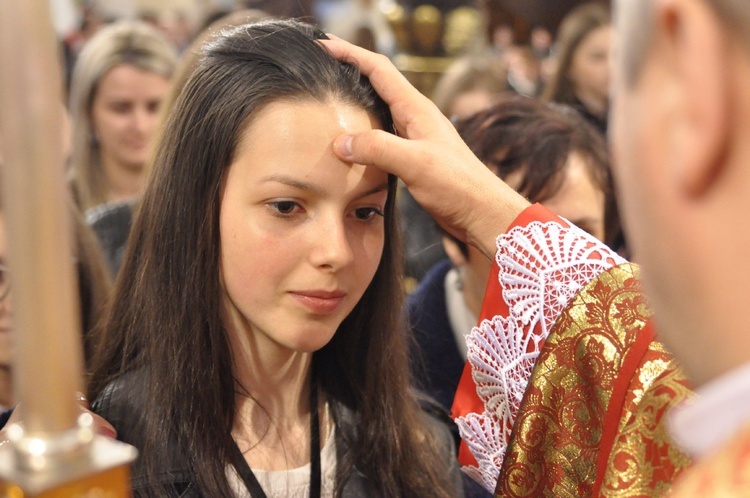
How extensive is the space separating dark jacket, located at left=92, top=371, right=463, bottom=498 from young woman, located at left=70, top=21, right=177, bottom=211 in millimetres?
1893

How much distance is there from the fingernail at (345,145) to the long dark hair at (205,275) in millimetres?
81

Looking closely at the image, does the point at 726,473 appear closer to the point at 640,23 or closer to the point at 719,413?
the point at 719,413

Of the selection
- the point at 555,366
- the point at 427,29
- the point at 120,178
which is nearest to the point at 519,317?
the point at 555,366

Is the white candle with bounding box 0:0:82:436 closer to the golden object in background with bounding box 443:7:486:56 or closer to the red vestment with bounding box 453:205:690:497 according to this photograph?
the red vestment with bounding box 453:205:690:497

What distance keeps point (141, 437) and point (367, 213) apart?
0.46 meters

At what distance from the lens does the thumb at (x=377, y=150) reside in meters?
1.21

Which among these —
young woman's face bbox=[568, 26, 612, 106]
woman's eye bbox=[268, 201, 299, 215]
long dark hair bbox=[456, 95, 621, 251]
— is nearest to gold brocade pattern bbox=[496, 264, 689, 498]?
woman's eye bbox=[268, 201, 299, 215]

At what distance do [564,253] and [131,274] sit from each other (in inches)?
26.8

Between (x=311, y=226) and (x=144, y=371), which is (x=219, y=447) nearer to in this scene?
(x=144, y=371)

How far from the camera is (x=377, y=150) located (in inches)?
47.6

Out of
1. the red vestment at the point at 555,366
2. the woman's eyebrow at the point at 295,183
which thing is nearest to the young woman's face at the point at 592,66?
the red vestment at the point at 555,366

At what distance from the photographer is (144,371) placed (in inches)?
52.7

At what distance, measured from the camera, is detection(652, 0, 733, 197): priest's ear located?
525mm

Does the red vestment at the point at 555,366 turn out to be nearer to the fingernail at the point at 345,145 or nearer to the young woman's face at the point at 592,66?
the fingernail at the point at 345,145
